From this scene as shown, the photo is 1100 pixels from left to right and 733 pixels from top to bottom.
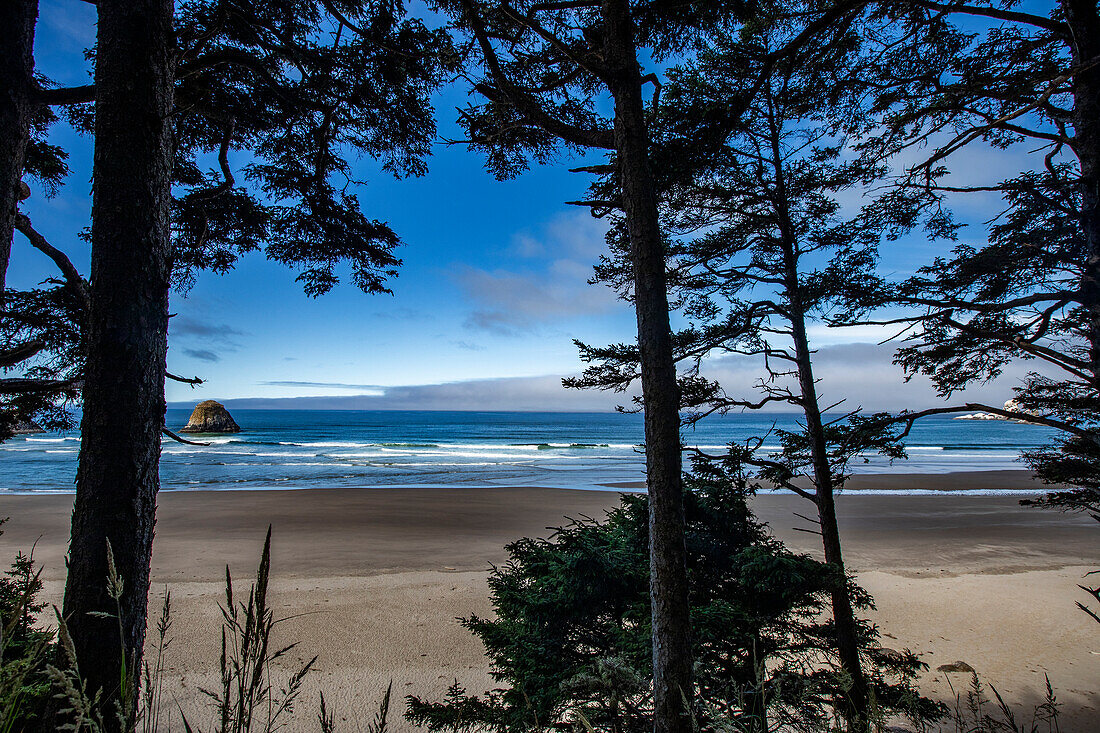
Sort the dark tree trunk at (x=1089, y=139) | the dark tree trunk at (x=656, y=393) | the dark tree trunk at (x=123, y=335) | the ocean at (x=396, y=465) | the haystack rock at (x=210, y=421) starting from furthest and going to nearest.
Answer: the haystack rock at (x=210, y=421)
the ocean at (x=396, y=465)
the dark tree trunk at (x=1089, y=139)
the dark tree trunk at (x=656, y=393)
the dark tree trunk at (x=123, y=335)

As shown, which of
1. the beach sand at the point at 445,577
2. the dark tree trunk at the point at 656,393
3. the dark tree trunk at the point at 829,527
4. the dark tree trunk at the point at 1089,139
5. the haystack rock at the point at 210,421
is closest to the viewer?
the dark tree trunk at the point at 656,393

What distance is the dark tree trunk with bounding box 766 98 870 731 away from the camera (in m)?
4.56

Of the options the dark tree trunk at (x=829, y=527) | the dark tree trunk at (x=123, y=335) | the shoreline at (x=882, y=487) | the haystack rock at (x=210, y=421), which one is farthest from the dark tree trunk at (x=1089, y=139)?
the haystack rock at (x=210, y=421)

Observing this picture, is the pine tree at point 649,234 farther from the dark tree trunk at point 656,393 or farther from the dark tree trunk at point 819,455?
the dark tree trunk at point 819,455

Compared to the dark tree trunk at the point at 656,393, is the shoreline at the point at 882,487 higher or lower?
lower

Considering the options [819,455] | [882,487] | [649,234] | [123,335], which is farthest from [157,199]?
[882,487]

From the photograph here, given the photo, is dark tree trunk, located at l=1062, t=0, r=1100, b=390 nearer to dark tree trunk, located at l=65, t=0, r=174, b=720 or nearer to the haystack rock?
dark tree trunk, located at l=65, t=0, r=174, b=720

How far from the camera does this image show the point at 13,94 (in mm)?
3092

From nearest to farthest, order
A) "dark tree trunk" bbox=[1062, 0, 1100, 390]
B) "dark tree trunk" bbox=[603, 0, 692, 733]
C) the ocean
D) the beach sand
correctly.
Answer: "dark tree trunk" bbox=[603, 0, 692, 733] < "dark tree trunk" bbox=[1062, 0, 1100, 390] < the beach sand < the ocean

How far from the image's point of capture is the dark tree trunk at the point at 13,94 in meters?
3.07

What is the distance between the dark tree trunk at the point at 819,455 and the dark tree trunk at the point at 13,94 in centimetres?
677

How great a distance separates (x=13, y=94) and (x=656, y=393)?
15.3 feet

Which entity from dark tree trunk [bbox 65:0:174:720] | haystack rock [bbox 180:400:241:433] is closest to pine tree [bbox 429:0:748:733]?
dark tree trunk [bbox 65:0:174:720]

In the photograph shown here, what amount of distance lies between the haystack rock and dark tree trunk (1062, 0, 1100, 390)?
69.4 meters
